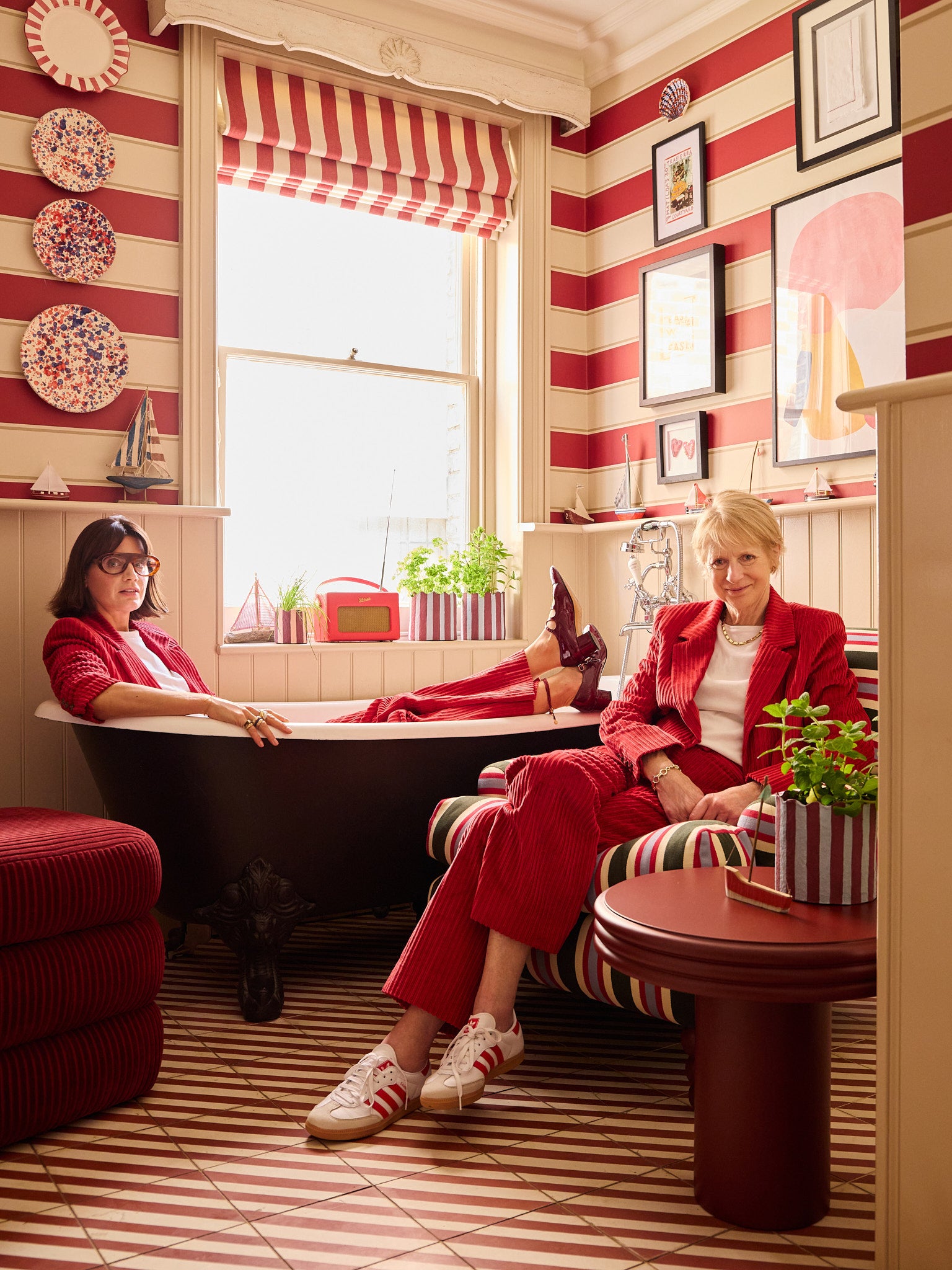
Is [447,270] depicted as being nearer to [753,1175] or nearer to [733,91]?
[733,91]

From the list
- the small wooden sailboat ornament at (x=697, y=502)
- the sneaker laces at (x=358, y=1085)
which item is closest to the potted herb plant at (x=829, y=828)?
the sneaker laces at (x=358, y=1085)

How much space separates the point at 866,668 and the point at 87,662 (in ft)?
5.81

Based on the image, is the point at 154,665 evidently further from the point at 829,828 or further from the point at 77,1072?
the point at 829,828

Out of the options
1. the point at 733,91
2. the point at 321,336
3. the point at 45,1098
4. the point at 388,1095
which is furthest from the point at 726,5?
the point at 45,1098

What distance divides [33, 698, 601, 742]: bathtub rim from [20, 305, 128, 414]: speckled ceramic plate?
1.02 meters

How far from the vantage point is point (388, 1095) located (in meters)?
1.96

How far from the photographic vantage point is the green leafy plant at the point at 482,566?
405cm

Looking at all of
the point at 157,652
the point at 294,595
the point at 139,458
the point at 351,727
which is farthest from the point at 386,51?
the point at 351,727

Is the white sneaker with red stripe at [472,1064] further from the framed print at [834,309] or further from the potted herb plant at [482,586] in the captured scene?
the potted herb plant at [482,586]

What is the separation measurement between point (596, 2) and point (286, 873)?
3163 mm

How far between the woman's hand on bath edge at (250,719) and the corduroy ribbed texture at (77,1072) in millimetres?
606

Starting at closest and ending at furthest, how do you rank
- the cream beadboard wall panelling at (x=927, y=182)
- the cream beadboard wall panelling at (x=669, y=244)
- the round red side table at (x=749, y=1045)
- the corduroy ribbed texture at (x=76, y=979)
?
the cream beadboard wall panelling at (x=927, y=182), the round red side table at (x=749, y=1045), the corduroy ribbed texture at (x=76, y=979), the cream beadboard wall panelling at (x=669, y=244)

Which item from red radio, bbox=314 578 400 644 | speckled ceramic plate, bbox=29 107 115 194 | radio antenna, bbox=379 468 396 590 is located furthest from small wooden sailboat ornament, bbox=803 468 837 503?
speckled ceramic plate, bbox=29 107 115 194

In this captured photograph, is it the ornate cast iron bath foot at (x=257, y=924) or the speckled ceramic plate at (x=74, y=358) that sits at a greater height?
the speckled ceramic plate at (x=74, y=358)
